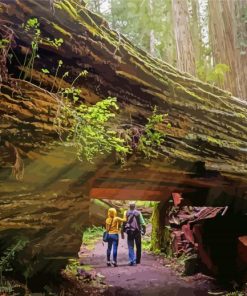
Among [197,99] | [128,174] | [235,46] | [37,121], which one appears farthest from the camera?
[235,46]

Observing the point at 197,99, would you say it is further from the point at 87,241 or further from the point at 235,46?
the point at 87,241

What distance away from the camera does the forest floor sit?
7602 millimetres

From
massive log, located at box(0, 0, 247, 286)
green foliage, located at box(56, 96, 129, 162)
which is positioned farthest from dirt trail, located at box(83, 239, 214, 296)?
green foliage, located at box(56, 96, 129, 162)

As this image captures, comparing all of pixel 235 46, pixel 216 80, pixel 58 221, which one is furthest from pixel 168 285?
pixel 235 46

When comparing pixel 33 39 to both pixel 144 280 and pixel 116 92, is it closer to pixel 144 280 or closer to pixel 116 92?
pixel 116 92

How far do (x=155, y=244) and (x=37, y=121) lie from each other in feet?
36.1

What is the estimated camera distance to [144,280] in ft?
28.6

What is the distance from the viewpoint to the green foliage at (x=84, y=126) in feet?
12.5

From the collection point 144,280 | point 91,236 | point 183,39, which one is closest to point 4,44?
point 144,280

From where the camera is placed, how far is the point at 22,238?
3789 millimetres

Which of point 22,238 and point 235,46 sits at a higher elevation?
point 235,46

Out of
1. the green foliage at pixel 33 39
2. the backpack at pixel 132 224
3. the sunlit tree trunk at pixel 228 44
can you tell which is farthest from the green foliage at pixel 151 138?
the sunlit tree trunk at pixel 228 44

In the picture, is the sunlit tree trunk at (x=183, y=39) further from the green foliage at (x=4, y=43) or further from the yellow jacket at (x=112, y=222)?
the green foliage at (x=4, y=43)

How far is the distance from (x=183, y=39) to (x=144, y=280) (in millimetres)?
6914
